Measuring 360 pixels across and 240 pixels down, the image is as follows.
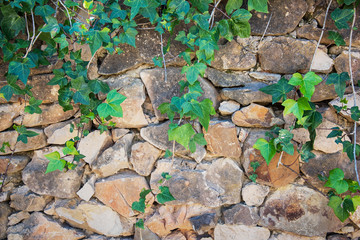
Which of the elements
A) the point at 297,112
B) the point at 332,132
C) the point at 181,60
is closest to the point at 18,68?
the point at 181,60

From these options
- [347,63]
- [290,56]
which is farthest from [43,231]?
[347,63]

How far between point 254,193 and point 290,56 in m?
0.64

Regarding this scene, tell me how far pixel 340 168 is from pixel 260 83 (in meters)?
0.51

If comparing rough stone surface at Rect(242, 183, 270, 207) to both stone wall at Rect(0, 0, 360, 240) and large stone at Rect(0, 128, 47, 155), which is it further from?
large stone at Rect(0, 128, 47, 155)

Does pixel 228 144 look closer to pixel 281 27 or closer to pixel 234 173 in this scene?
pixel 234 173

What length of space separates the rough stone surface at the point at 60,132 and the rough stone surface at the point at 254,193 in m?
0.82

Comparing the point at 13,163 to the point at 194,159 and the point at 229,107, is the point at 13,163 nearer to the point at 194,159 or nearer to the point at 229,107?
the point at 194,159

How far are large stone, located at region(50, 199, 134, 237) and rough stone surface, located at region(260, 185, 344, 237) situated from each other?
2.26ft

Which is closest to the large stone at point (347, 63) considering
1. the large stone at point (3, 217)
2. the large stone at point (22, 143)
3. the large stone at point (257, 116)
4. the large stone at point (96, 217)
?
the large stone at point (257, 116)

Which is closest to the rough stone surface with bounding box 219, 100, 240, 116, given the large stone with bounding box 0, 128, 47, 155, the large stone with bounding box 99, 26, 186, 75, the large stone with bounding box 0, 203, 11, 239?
the large stone with bounding box 99, 26, 186, 75

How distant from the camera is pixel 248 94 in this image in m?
1.33

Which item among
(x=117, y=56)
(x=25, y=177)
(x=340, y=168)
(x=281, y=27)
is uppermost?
(x=281, y=27)

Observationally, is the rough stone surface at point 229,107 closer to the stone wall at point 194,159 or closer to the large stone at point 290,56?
the stone wall at point 194,159

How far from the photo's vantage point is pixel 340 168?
1.31 metres
